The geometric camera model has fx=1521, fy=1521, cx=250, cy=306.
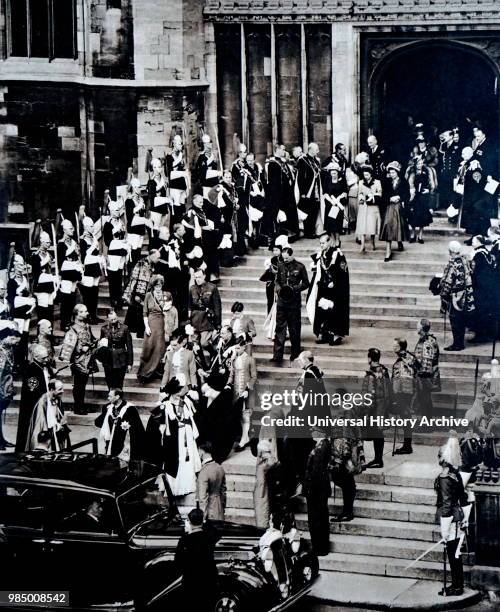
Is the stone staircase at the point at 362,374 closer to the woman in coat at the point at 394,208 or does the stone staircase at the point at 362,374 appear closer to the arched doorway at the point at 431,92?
the woman in coat at the point at 394,208

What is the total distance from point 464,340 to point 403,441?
1879mm

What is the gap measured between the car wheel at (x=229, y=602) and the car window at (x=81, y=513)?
119 centimetres

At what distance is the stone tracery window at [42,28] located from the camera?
21.2 metres

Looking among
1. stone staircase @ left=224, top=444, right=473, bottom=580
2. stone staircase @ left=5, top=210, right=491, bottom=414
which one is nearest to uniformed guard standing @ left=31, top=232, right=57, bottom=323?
stone staircase @ left=5, top=210, right=491, bottom=414

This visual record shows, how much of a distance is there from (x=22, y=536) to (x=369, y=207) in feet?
27.4

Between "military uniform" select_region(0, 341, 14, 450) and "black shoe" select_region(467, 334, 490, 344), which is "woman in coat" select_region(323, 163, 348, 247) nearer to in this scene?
"black shoe" select_region(467, 334, 490, 344)

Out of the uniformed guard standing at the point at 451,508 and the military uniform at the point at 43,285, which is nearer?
the uniformed guard standing at the point at 451,508

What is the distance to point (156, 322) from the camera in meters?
19.0

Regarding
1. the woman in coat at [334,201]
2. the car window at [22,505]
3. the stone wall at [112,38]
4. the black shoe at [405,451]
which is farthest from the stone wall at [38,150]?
the car window at [22,505]

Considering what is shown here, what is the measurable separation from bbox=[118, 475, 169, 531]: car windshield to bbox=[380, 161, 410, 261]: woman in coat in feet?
21.3

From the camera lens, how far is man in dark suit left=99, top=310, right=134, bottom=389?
18.4 metres

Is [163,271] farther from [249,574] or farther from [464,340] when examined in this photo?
[249,574]

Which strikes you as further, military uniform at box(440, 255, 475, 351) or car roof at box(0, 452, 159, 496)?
military uniform at box(440, 255, 475, 351)

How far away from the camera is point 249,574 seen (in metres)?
14.3
